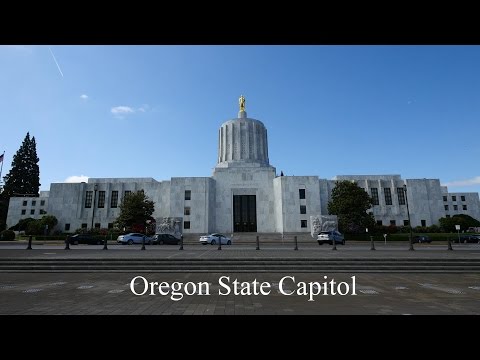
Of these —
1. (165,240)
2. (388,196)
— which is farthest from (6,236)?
(388,196)

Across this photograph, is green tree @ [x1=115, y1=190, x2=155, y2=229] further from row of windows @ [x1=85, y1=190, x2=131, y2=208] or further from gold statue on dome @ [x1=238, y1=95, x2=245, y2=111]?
gold statue on dome @ [x1=238, y1=95, x2=245, y2=111]

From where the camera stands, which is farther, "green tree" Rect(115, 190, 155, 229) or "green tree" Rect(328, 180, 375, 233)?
"green tree" Rect(115, 190, 155, 229)

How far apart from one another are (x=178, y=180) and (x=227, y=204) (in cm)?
959

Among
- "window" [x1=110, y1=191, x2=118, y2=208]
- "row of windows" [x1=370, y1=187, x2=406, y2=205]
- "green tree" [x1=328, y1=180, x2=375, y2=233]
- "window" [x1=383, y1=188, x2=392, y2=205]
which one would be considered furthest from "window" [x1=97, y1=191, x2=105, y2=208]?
"window" [x1=383, y1=188, x2=392, y2=205]

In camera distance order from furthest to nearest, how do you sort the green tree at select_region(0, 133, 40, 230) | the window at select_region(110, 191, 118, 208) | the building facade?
the green tree at select_region(0, 133, 40, 230)
the window at select_region(110, 191, 118, 208)
the building facade

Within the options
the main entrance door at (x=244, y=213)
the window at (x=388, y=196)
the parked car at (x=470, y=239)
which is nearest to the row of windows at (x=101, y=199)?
the main entrance door at (x=244, y=213)

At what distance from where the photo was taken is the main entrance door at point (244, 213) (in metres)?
48.0

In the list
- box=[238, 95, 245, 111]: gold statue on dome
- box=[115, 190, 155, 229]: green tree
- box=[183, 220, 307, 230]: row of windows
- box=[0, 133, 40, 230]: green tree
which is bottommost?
box=[183, 220, 307, 230]: row of windows

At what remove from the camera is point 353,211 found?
40.9 metres

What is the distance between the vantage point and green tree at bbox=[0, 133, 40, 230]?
67.2m

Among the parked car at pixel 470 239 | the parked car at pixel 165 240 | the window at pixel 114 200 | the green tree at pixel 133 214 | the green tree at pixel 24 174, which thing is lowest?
the parked car at pixel 470 239

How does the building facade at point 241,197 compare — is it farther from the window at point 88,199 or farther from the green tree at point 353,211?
the green tree at point 353,211
